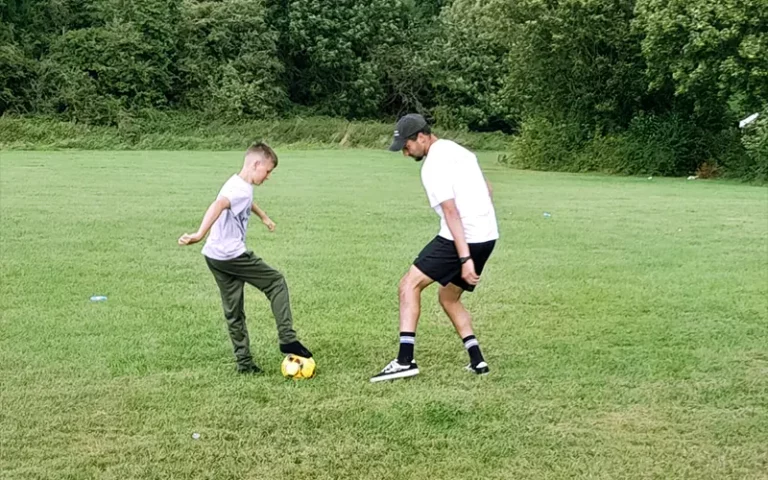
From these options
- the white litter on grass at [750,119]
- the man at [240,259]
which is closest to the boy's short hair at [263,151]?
the man at [240,259]

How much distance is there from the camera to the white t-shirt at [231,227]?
6031mm

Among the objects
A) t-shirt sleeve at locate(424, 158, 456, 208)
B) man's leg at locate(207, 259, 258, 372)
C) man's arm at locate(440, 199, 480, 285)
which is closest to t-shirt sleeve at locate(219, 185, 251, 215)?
man's leg at locate(207, 259, 258, 372)

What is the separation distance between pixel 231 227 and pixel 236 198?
0.84ft

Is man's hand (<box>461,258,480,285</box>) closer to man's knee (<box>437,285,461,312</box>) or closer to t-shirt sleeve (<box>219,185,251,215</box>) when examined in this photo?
man's knee (<box>437,285,461,312</box>)

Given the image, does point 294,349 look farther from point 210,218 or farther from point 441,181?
point 441,181

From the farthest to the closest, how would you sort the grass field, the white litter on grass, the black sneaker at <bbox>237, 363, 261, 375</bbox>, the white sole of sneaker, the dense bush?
the dense bush < the white litter on grass < the black sneaker at <bbox>237, 363, 261, 375</bbox> < the white sole of sneaker < the grass field

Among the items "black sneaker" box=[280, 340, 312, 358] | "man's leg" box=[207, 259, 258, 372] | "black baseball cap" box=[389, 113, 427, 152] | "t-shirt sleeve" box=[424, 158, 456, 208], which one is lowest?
"black sneaker" box=[280, 340, 312, 358]

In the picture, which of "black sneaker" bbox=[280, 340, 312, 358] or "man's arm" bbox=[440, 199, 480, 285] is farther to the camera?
"black sneaker" bbox=[280, 340, 312, 358]

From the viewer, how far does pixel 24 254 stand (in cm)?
1110

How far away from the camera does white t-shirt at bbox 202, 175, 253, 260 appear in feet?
19.8

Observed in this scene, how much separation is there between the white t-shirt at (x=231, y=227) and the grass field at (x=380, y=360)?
0.84m

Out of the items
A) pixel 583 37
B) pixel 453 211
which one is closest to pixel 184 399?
pixel 453 211

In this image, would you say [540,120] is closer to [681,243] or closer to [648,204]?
[648,204]

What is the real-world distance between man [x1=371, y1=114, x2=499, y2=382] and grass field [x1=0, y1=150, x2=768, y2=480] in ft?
1.08
